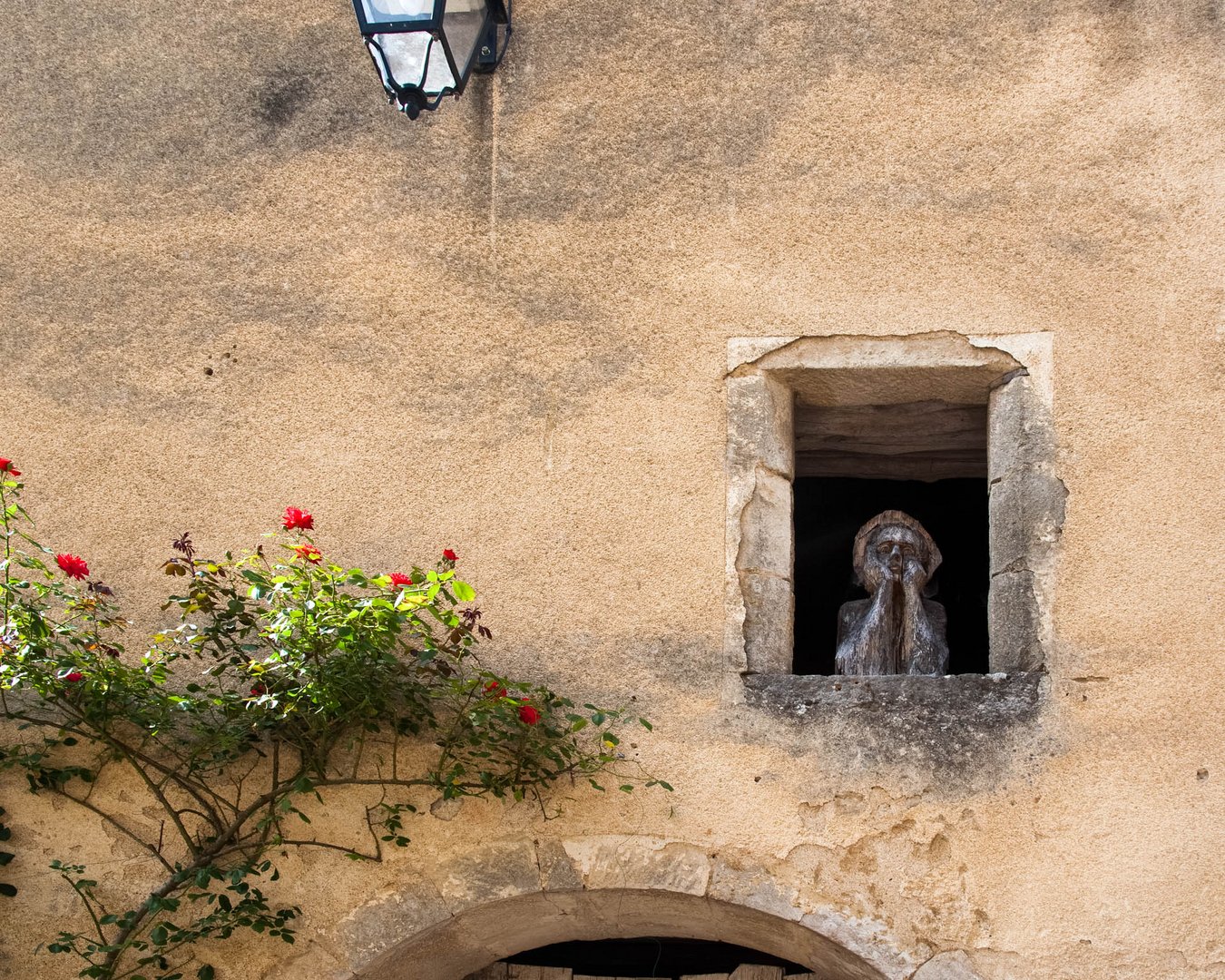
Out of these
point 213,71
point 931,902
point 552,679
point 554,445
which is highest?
point 213,71

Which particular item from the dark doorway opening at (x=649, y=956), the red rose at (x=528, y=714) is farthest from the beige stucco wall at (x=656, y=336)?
the dark doorway opening at (x=649, y=956)

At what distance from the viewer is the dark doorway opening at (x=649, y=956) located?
5.30 metres

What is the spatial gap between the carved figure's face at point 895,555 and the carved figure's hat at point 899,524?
12mm

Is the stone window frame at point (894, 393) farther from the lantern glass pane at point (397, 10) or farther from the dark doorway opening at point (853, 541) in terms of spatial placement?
the dark doorway opening at point (853, 541)

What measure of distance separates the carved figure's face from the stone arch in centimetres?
96

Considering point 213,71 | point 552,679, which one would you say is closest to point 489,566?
point 552,679

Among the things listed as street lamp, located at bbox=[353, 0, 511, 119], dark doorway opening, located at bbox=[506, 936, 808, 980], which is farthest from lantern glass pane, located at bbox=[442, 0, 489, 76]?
dark doorway opening, located at bbox=[506, 936, 808, 980]

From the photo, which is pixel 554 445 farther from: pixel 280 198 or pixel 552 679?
pixel 280 198

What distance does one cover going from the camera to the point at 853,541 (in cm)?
564

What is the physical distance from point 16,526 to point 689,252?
191 cm

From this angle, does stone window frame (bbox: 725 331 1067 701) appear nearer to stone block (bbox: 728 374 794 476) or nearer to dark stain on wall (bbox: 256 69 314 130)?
stone block (bbox: 728 374 794 476)

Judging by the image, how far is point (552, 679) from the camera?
4.23m

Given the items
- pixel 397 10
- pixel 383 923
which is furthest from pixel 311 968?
pixel 397 10

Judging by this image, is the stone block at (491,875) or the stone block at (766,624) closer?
the stone block at (491,875)
